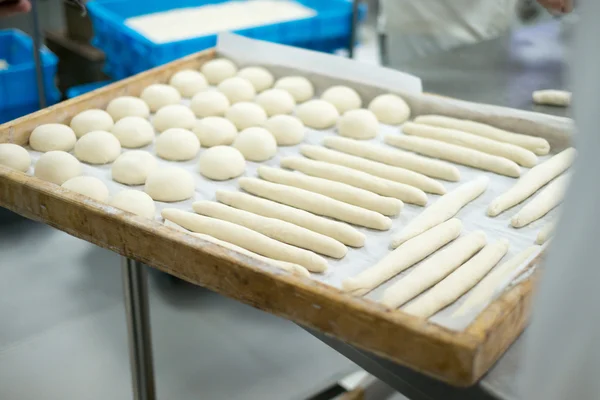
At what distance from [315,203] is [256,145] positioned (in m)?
0.33

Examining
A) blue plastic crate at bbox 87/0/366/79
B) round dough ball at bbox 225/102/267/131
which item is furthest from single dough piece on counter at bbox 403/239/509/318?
blue plastic crate at bbox 87/0/366/79

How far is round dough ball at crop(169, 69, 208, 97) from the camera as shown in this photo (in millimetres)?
2096

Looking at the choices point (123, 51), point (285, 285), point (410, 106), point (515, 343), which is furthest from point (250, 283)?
point (123, 51)

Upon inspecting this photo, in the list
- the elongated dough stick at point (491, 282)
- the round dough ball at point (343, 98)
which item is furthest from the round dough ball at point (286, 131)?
the elongated dough stick at point (491, 282)

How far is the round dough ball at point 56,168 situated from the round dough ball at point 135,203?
184mm

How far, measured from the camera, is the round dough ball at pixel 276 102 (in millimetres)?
1995

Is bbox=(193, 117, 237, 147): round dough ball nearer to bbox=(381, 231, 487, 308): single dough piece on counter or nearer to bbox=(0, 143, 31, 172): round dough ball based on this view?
bbox=(0, 143, 31, 172): round dough ball

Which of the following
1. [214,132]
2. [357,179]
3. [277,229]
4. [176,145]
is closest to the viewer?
[277,229]

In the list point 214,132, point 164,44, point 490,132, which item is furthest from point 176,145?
point 490,132

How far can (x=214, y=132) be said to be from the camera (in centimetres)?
183

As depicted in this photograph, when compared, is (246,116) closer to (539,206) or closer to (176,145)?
(176,145)

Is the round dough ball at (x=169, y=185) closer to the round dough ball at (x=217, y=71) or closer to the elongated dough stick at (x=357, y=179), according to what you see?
the elongated dough stick at (x=357, y=179)

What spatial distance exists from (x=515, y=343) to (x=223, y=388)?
1.39 m

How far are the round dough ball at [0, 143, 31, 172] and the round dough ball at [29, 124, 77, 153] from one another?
84 mm
